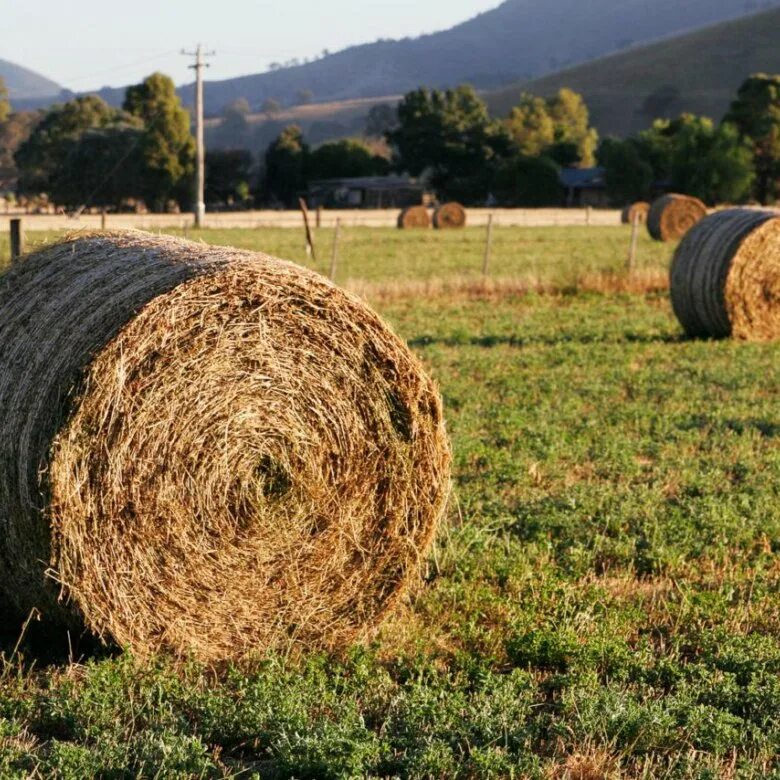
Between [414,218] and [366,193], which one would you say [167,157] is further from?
[366,193]

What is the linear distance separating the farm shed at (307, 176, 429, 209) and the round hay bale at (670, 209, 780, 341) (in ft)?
225

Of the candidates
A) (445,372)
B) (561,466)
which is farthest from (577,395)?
(561,466)

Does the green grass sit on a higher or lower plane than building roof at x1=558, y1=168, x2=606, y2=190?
lower

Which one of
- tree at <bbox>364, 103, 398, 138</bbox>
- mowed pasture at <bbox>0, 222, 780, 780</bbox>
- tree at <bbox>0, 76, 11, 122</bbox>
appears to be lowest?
mowed pasture at <bbox>0, 222, 780, 780</bbox>

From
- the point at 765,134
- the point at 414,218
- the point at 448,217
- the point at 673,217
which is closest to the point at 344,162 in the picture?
the point at 765,134

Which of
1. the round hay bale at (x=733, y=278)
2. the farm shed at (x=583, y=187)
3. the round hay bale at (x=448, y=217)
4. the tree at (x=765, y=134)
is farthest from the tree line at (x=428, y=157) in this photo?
the round hay bale at (x=733, y=278)

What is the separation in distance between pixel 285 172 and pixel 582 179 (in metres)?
21.7

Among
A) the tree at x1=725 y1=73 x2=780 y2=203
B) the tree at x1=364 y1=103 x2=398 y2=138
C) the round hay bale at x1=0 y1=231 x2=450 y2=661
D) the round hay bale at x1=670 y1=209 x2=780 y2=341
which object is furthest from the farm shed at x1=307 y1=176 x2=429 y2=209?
the tree at x1=364 y1=103 x2=398 y2=138

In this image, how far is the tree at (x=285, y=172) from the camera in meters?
85.9

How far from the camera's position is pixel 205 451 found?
602 cm

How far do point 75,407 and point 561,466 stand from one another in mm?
5153

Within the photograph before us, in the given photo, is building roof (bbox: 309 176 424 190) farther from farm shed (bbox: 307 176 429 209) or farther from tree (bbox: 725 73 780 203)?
tree (bbox: 725 73 780 203)

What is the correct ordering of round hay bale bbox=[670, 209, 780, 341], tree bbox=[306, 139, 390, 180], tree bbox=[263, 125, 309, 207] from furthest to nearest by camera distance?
tree bbox=[306, 139, 390, 180], tree bbox=[263, 125, 309, 207], round hay bale bbox=[670, 209, 780, 341]

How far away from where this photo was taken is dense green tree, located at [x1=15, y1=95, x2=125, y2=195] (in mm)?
71438
